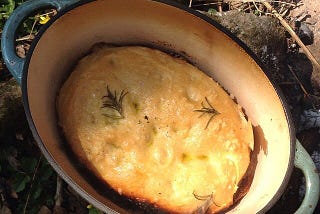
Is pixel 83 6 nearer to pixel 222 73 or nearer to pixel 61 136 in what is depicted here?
pixel 61 136

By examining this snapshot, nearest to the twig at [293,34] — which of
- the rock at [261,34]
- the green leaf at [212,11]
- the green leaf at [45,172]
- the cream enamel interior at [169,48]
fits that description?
the rock at [261,34]

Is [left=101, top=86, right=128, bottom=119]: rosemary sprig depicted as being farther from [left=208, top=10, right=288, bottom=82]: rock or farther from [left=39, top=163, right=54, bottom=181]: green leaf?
[left=208, top=10, right=288, bottom=82]: rock

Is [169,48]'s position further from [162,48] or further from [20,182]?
[20,182]

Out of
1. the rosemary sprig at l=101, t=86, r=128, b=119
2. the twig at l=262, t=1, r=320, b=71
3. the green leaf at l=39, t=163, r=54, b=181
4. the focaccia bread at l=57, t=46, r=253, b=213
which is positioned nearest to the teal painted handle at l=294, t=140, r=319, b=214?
the focaccia bread at l=57, t=46, r=253, b=213

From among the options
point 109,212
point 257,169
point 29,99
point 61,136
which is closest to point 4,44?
point 29,99

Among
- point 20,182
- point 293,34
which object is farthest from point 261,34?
point 20,182

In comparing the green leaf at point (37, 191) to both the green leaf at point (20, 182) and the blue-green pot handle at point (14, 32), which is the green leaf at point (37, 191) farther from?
the blue-green pot handle at point (14, 32)
